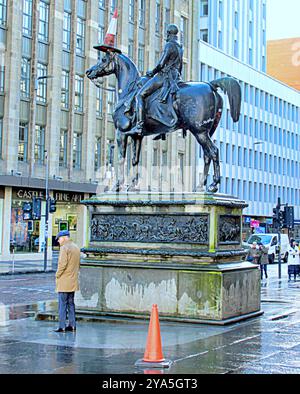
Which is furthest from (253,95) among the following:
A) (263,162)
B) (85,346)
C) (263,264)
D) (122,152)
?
(85,346)

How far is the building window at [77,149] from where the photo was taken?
4794cm

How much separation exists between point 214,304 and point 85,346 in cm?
319

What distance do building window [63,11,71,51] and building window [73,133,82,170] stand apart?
20.6 feet

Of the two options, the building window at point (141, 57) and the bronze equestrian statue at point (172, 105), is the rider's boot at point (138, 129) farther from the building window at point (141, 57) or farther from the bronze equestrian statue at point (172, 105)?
the building window at point (141, 57)

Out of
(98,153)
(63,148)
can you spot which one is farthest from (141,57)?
(63,148)

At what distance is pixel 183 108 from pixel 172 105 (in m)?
0.26

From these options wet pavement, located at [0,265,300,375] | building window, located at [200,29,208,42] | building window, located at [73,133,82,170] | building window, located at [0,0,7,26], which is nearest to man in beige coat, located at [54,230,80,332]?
wet pavement, located at [0,265,300,375]

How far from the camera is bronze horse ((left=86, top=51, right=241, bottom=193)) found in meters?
14.2

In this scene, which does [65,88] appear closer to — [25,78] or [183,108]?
[25,78]

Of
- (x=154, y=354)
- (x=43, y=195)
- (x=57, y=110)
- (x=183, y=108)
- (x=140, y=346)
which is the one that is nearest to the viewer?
(x=154, y=354)

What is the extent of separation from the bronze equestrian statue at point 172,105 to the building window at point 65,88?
3255 cm

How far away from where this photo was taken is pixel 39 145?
44.7 m

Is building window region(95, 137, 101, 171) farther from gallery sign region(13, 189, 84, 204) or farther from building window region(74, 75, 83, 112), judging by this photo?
building window region(74, 75, 83, 112)

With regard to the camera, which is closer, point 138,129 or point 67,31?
point 138,129
